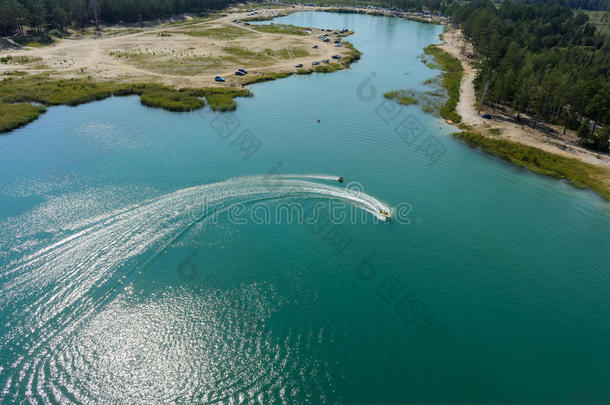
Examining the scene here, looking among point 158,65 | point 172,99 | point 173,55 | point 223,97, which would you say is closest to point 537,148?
point 223,97

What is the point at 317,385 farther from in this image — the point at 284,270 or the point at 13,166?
the point at 13,166

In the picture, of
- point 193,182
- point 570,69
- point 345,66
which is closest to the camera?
point 193,182

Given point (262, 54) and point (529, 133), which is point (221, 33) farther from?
point (529, 133)

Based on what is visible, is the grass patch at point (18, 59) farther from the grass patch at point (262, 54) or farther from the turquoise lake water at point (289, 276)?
the grass patch at point (262, 54)

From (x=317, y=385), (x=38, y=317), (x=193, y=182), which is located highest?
(x=193, y=182)

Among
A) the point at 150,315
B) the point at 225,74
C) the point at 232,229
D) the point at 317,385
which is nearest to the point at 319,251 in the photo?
the point at 232,229

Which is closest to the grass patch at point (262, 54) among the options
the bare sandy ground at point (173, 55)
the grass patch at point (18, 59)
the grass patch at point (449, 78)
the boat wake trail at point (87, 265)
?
the bare sandy ground at point (173, 55)

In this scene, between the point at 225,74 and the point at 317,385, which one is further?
the point at 225,74

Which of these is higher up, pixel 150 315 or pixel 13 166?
pixel 13 166
